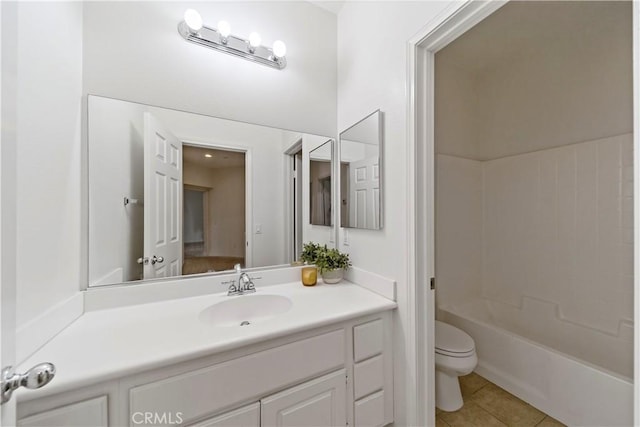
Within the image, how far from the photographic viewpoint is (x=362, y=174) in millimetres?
1528

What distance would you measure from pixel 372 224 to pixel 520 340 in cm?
130

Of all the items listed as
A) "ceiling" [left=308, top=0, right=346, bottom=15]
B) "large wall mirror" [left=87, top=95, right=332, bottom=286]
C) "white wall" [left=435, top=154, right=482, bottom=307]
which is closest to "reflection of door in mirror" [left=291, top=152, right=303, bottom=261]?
"large wall mirror" [left=87, top=95, right=332, bottom=286]

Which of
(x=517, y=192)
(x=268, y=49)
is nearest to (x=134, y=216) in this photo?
(x=268, y=49)

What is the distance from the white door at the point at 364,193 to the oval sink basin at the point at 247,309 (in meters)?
0.63

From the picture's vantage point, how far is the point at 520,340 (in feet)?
5.34

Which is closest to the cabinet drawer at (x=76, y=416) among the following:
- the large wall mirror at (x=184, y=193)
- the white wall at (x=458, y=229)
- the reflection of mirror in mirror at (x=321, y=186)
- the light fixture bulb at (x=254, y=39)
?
the large wall mirror at (x=184, y=193)

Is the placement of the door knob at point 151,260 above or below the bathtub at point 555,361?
above

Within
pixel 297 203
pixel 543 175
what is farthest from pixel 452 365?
pixel 543 175

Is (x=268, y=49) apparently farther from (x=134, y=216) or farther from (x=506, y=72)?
(x=506, y=72)

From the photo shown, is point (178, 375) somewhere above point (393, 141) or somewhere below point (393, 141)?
below

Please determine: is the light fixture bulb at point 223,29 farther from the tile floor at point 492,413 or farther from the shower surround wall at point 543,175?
the tile floor at point 492,413

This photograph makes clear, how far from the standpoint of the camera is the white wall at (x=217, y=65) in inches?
47.2

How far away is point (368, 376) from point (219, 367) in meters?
0.71

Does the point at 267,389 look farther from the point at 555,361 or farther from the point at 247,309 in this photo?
the point at 555,361
